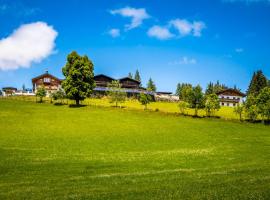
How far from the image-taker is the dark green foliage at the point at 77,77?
289 ft

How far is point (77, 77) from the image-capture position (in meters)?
89.0

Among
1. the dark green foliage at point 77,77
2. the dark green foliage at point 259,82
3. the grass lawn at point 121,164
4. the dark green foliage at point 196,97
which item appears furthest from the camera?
the dark green foliage at point 259,82

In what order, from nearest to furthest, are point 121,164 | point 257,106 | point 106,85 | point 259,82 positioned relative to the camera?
point 121,164
point 257,106
point 259,82
point 106,85

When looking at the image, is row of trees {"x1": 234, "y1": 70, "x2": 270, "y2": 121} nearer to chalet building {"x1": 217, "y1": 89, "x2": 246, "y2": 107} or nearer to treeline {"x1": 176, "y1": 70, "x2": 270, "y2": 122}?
treeline {"x1": 176, "y1": 70, "x2": 270, "y2": 122}

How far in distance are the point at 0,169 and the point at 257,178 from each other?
2018 cm

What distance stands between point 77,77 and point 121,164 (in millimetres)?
64821

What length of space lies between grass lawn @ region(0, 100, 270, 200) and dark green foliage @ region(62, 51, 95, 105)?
94.3 feet

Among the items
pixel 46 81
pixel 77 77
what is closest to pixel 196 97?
pixel 77 77

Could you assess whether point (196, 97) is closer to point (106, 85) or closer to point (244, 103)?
point (244, 103)

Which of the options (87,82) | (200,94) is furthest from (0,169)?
(200,94)

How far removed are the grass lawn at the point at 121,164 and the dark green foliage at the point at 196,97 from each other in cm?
3129

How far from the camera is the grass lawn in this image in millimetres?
17297

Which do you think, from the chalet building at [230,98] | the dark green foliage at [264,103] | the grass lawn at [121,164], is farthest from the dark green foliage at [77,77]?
the chalet building at [230,98]

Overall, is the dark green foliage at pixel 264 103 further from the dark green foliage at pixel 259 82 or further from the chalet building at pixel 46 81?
the chalet building at pixel 46 81
